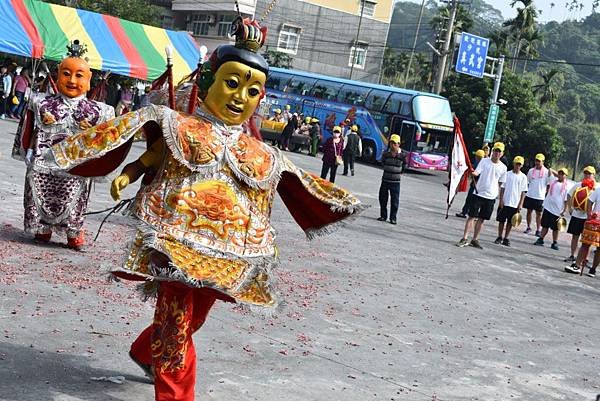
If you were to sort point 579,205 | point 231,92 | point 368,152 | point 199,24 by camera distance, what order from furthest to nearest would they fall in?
1. point 199,24
2. point 368,152
3. point 579,205
4. point 231,92

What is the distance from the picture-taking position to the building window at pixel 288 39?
60.8 meters

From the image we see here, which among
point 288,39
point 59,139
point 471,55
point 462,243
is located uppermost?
point 288,39

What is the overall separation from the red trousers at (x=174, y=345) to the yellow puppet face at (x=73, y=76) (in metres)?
Result: 4.57

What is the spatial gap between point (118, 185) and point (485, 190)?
35.8ft

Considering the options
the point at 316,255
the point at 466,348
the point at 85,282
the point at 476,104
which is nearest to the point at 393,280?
the point at 316,255

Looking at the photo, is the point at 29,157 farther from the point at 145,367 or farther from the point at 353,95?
the point at 353,95

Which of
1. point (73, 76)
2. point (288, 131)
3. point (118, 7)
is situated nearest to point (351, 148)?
point (288, 131)

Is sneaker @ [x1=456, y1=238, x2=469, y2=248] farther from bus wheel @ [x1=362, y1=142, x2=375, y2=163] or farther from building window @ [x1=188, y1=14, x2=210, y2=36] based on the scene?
building window @ [x1=188, y1=14, x2=210, y2=36]

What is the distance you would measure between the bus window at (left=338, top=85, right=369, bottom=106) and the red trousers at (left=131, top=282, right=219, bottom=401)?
110ft

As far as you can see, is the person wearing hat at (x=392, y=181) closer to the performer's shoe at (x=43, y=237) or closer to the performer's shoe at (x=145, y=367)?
the performer's shoe at (x=43, y=237)

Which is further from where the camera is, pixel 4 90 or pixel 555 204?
pixel 4 90

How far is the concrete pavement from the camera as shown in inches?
228

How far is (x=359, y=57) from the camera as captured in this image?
213 feet

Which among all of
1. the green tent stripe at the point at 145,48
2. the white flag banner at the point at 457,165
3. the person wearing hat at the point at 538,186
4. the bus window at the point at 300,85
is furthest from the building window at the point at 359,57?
the white flag banner at the point at 457,165
